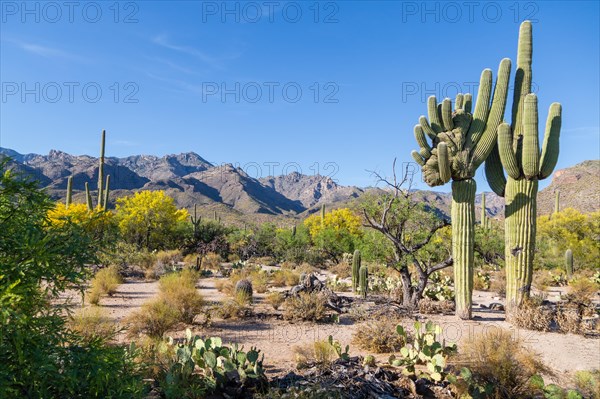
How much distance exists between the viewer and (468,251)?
9930mm

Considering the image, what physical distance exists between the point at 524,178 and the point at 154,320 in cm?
922

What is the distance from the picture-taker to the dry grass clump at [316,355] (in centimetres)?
624

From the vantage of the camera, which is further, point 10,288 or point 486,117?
point 486,117

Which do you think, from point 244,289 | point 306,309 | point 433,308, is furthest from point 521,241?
point 244,289

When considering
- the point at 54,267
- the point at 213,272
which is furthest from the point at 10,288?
the point at 213,272

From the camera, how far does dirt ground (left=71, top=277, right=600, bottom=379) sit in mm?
6961

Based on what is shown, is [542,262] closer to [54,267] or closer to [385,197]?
[385,197]

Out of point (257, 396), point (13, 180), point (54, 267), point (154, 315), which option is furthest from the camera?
point (154, 315)

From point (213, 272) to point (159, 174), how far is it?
157m

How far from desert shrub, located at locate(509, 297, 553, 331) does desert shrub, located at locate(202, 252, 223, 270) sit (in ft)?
48.6

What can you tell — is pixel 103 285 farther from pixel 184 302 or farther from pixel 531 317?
pixel 531 317

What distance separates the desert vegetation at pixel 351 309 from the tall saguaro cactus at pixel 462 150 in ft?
0.12

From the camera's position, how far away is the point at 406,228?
12.4 metres

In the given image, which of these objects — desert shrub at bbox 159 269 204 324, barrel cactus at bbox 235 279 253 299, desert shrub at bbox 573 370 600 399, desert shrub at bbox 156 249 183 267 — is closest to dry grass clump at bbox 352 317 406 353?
desert shrub at bbox 573 370 600 399
